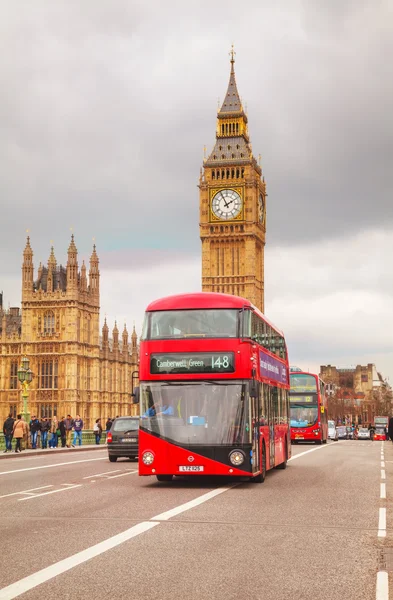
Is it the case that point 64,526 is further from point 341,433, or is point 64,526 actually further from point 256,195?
point 256,195

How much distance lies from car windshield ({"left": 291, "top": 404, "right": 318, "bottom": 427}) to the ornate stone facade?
121 feet

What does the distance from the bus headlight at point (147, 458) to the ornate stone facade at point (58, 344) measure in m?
61.4

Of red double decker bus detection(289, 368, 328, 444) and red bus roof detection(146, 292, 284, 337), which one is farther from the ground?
red bus roof detection(146, 292, 284, 337)

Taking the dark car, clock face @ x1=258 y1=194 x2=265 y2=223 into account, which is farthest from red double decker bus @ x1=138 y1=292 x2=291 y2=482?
clock face @ x1=258 y1=194 x2=265 y2=223

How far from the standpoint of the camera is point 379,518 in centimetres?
1234

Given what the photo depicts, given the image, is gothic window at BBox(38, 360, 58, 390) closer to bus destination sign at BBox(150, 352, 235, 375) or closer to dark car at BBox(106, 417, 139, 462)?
dark car at BBox(106, 417, 139, 462)

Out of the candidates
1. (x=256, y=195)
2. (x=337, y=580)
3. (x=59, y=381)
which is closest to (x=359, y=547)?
(x=337, y=580)

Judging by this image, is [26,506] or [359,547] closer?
[359,547]

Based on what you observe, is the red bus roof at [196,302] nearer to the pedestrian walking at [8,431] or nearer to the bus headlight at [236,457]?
the bus headlight at [236,457]

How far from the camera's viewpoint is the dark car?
26.8 m

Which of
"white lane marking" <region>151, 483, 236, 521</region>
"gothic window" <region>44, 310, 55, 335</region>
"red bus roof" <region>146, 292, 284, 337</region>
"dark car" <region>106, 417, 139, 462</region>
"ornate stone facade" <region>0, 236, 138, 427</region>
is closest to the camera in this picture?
"white lane marking" <region>151, 483, 236, 521</region>

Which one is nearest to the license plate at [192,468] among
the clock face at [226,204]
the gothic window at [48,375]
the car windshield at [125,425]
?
the car windshield at [125,425]

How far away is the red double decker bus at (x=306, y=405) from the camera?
137 feet

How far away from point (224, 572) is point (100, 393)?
249 ft
